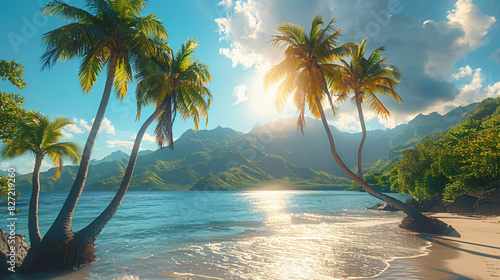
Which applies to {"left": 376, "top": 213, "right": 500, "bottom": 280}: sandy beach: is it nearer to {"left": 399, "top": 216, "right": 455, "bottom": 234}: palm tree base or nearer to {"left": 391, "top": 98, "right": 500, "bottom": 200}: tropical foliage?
{"left": 399, "top": 216, "right": 455, "bottom": 234}: palm tree base

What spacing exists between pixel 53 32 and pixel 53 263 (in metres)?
9.68

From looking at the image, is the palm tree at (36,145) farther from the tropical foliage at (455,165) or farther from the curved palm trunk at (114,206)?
the tropical foliage at (455,165)

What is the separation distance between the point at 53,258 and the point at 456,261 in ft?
55.4

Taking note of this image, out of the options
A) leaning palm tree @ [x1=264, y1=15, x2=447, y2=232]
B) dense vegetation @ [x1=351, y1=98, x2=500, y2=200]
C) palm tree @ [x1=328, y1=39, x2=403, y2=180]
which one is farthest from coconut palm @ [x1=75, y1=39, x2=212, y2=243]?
dense vegetation @ [x1=351, y1=98, x2=500, y2=200]

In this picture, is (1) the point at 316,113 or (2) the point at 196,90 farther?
(1) the point at 316,113

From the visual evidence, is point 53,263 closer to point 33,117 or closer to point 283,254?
point 33,117

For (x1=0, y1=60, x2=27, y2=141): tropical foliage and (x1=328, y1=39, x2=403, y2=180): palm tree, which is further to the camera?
(x1=328, y1=39, x2=403, y2=180): palm tree

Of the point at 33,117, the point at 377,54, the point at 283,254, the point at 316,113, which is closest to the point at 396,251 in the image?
the point at 283,254

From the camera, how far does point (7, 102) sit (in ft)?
30.9

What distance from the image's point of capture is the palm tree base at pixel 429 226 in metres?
16.0

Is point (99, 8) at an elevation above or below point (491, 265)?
above

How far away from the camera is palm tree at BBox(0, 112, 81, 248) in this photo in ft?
35.6

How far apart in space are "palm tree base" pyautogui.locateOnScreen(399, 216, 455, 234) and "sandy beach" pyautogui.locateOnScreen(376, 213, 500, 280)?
136 cm

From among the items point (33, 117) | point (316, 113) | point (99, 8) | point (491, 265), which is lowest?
point (491, 265)
